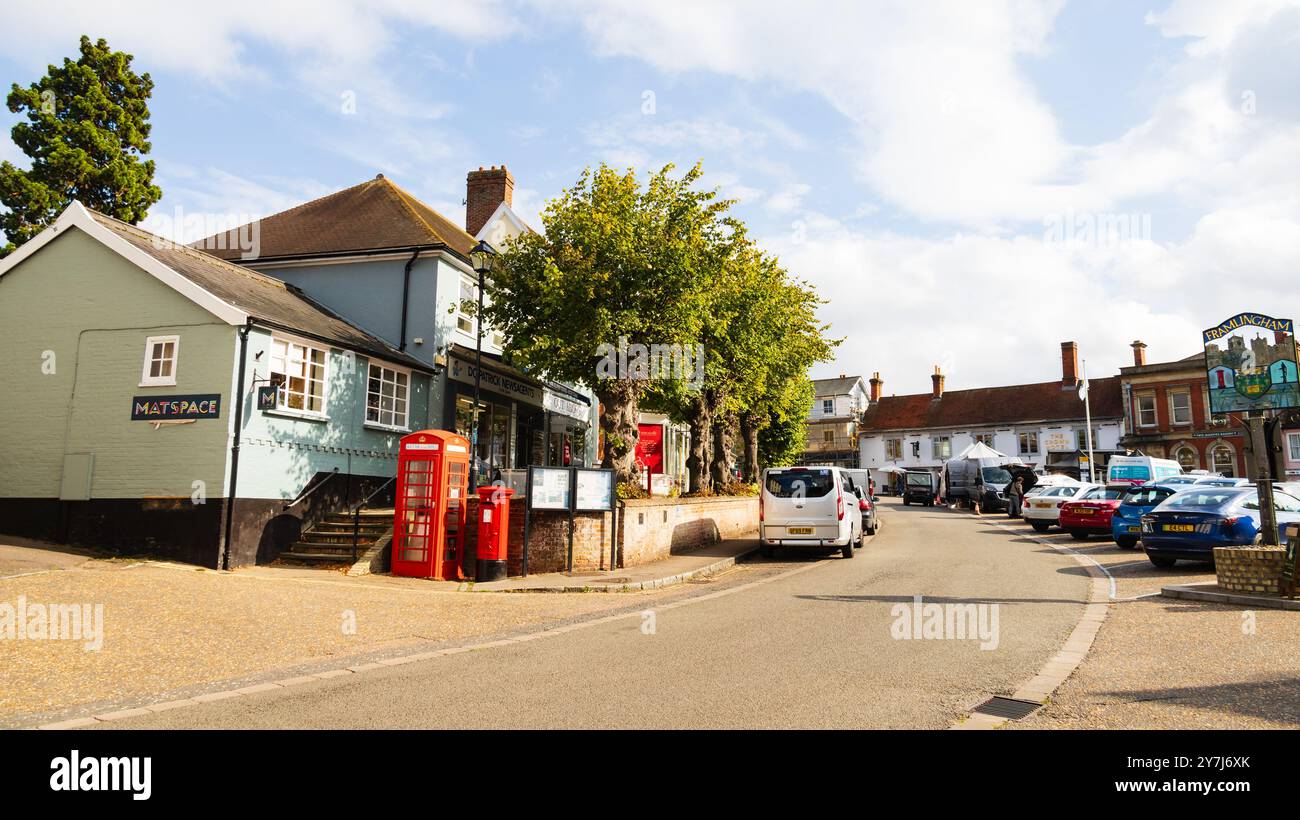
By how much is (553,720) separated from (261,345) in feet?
42.6

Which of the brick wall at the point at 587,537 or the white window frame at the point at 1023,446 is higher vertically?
the white window frame at the point at 1023,446

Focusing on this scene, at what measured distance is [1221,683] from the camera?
599 cm

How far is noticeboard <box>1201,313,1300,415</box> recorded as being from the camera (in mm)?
11094

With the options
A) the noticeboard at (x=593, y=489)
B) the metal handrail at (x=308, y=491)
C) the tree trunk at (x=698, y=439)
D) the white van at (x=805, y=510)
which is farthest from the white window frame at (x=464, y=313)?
the white van at (x=805, y=510)

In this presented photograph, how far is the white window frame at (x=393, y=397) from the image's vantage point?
18541 millimetres

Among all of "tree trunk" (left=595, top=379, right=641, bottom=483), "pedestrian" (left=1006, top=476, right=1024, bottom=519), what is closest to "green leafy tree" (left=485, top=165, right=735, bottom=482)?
"tree trunk" (left=595, top=379, right=641, bottom=483)

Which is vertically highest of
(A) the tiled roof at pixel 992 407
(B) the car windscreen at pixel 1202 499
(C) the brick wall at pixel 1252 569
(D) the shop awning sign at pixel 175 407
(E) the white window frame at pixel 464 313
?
(A) the tiled roof at pixel 992 407

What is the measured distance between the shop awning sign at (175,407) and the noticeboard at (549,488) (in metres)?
6.19

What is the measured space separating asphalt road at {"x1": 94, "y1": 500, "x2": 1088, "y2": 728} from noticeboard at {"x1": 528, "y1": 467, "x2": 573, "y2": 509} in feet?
12.2

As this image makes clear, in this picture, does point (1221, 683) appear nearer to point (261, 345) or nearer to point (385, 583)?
point (385, 583)

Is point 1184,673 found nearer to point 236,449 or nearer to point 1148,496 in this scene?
point 1148,496

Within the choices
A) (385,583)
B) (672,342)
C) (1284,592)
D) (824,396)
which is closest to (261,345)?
(385,583)

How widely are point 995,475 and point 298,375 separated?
101 feet

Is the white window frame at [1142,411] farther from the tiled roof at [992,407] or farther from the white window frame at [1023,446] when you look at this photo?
the white window frame at [1023,446]
